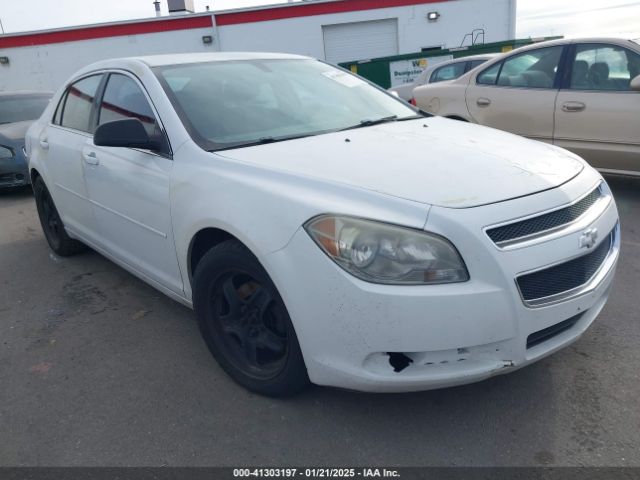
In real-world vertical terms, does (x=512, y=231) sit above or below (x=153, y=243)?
above

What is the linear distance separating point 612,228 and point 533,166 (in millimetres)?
510

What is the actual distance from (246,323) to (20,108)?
8.00 m

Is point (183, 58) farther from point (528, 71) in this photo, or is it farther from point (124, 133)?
point (528, 71)

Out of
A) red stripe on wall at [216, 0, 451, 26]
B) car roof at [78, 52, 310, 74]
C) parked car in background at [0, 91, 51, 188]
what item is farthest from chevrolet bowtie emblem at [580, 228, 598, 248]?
red stripe on wall at [216, 0, 451, 26]

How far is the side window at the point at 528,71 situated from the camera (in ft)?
18.8

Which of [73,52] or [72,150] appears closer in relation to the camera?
[72,150]

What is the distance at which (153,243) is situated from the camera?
3.11 meters

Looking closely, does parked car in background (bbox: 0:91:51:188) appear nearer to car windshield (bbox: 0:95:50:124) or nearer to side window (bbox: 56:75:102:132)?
car windshield (bbox: 0:95:50:124)

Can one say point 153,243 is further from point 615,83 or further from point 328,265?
point 615,83

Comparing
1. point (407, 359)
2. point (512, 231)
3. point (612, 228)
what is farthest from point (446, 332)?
point (612, 228)

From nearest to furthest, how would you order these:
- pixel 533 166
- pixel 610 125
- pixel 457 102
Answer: pixel 533 166 → pixel 610 125 → pixel 457 102

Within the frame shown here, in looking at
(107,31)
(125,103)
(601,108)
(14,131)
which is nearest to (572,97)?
(601,108)

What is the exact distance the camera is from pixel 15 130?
804 cm

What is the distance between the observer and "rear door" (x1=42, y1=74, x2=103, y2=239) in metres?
3.88
